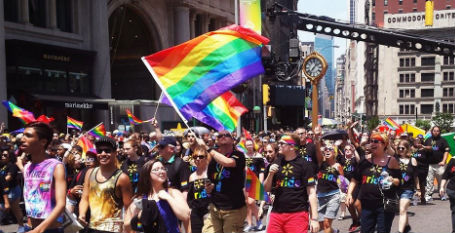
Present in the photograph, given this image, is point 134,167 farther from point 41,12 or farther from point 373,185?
point 41,12

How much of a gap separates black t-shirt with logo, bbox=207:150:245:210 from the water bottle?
196 cm

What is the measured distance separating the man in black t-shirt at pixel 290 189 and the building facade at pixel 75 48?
21194mm

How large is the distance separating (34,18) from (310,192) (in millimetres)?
25860

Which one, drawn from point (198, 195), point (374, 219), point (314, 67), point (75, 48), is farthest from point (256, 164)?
point (75, 48)

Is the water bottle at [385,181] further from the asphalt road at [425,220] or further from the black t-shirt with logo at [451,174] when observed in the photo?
the asphalt road at [425,220]

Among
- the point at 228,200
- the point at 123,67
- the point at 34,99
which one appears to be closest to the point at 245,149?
the point at 228,200

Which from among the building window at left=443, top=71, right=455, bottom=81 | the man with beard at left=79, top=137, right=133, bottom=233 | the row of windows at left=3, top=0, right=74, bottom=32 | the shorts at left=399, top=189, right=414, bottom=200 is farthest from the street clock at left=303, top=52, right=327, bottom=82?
the building window at left=443, top=71, right=455, bottom=81

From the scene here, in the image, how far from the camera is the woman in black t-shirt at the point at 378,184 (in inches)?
297

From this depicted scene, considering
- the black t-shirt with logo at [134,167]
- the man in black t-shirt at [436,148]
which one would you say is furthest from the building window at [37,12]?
the black t-shirt with logo at [134,167]

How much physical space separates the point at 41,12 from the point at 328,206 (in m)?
24.5

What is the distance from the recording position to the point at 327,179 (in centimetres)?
973

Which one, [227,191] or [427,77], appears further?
[427,77]

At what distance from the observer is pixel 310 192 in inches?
265

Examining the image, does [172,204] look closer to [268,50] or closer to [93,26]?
[268,50]
